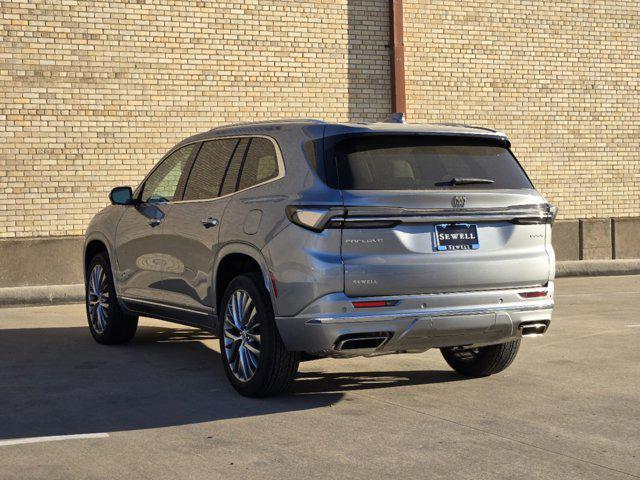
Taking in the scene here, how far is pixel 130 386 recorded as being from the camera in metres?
8.09

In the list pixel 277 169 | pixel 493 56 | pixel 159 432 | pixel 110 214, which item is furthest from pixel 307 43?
pixel 159 432

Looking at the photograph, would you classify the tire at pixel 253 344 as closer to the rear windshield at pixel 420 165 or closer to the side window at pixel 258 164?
the side window at pixel 258 164

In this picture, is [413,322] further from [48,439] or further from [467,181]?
[48,439]

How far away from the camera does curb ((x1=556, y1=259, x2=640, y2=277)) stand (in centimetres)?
1834

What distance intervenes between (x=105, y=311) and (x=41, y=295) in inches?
191

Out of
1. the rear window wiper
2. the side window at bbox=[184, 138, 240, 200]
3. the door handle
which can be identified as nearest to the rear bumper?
the rear window wiper

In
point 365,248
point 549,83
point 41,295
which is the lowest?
point 41,295

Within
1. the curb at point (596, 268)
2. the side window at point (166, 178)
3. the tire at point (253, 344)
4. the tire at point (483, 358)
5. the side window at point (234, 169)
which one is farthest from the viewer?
the curb at point (596, 268)

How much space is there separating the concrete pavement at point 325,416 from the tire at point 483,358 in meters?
0.11

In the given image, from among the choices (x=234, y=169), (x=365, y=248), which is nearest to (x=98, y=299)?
(x=234, y=169)

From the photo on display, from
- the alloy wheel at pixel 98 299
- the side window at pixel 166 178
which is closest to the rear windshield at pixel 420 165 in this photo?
the side window at pixel 166 178

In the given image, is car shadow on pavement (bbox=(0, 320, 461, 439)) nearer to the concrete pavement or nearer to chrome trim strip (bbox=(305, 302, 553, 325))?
the concrete pavement

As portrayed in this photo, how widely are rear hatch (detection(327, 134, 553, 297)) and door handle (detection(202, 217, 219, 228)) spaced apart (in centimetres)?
122

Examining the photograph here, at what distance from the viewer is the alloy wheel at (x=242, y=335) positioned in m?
7.49
